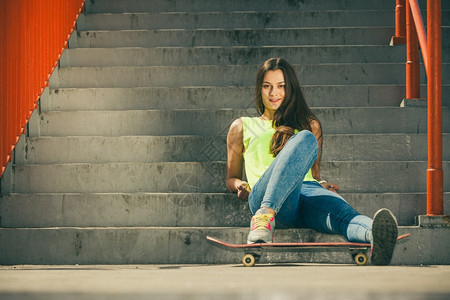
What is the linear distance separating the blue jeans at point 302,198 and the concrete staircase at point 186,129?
176 millimetres

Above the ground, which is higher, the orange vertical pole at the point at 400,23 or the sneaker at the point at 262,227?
the orange vertical pole at the point at 400,23

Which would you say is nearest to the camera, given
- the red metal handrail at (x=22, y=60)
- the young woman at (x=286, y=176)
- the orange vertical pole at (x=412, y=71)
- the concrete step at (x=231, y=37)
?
the young woman at (x=286, y=176)

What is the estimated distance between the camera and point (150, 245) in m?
4.04

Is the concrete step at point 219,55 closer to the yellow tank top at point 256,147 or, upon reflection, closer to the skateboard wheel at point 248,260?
the yellow tank top at point 256,147

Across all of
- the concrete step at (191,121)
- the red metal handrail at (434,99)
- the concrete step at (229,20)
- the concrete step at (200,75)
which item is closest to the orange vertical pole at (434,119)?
the red metal handrail at (434,99)

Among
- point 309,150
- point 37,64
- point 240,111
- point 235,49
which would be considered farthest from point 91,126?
point 309,150

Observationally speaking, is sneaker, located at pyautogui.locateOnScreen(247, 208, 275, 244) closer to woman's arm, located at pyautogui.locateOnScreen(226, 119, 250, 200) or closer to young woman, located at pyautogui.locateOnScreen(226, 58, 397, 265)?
young woman, located at pyautogui.locateOnScreen(226, 58, 397, 265)

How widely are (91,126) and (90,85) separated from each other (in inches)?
23.6

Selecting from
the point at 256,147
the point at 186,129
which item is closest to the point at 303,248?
the point at 256,147

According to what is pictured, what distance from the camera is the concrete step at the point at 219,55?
18.7 feet

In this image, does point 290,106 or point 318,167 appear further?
point 290,106

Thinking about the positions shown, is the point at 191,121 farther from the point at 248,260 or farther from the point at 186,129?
the point at 248,260

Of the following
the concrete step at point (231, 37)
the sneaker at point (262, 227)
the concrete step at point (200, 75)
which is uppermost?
the concrete step at point (231, 37)

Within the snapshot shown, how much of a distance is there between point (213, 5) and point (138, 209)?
9.03 feet
